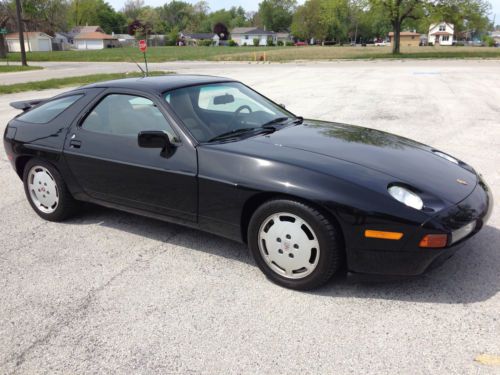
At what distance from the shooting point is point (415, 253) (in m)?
2.85

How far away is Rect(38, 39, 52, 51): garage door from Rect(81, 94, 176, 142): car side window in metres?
88.5

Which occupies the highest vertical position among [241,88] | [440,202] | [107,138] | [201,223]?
[241,88]

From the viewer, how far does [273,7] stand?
145 meters

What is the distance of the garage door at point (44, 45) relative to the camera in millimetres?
82188

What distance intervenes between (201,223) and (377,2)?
41.8 m

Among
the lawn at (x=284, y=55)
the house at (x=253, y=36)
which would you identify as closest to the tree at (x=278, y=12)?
the house at (x=253, y=36)

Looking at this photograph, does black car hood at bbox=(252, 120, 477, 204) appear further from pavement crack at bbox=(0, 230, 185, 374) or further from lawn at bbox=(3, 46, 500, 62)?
lawn at bbox=(3, 46, 500, 62)

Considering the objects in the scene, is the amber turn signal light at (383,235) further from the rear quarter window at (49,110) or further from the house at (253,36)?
the house at (253,36)

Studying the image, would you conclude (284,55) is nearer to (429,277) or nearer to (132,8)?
(429,277)

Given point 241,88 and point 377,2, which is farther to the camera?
point 377,2

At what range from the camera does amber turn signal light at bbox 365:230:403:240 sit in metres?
2.83

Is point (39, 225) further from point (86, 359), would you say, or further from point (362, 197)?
point (362, 197)

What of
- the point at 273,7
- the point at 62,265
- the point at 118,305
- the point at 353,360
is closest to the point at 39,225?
the point at 62,265

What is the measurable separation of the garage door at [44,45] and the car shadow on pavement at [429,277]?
293 feet
